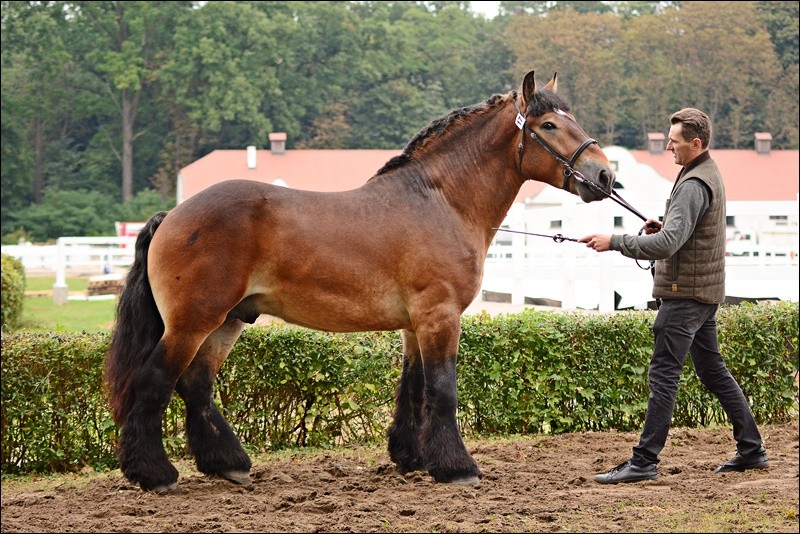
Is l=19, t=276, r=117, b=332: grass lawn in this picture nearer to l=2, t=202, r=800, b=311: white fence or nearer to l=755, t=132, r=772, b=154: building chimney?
l=2, t=202, r=800, b=311: white fence

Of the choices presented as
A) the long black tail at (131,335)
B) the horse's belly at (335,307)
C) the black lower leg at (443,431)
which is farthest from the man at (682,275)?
the long black tail at (131,335)

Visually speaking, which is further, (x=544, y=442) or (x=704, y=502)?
(x=544, y=442)

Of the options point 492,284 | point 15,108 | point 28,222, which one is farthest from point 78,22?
point 492,284

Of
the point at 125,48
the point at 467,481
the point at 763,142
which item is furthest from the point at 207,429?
the point at 125,48

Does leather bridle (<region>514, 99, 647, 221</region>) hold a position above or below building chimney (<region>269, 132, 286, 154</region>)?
below

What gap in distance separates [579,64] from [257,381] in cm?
6190

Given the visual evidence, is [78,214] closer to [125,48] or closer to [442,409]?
[125,48]

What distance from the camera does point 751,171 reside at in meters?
55.0

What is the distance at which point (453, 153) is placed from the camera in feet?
20.1

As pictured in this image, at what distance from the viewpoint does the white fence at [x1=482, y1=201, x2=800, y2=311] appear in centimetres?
1059

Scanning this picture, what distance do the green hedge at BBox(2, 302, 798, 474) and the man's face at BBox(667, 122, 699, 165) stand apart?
82.1 inches

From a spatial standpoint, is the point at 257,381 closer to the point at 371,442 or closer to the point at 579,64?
the point at 371,442

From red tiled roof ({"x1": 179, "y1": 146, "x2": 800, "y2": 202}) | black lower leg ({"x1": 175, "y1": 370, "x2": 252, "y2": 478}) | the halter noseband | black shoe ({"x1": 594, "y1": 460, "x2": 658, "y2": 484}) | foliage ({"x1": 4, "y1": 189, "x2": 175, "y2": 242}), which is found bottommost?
black shoe ({"x1": 594, "y1": 460, "x2": 658, "y2": 484})

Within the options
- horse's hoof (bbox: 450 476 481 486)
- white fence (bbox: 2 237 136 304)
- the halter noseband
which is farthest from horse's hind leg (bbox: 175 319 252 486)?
white fence (bbox: 2 237 136 304)
